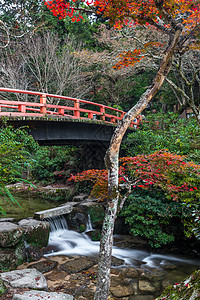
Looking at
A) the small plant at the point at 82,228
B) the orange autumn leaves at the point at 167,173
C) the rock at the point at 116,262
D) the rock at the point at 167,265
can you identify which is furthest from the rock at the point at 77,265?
the small plant at the point at 82,228

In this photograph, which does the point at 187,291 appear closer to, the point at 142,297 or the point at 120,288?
the point at 142,297

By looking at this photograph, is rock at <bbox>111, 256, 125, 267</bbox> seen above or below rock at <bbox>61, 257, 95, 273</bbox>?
below

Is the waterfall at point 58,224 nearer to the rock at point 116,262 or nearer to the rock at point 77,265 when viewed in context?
the rock at point 77,265

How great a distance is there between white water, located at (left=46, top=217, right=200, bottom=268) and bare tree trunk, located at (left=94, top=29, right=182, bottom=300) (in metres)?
3.69

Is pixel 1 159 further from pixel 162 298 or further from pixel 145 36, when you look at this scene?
pixel 145 36

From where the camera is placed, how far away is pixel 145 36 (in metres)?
16.1

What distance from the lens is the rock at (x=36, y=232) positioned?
8295 mm

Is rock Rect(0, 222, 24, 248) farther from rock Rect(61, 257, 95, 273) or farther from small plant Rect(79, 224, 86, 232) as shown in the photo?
small plant Rect(79, 224, 86, 232)

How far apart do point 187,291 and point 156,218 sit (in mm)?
7614

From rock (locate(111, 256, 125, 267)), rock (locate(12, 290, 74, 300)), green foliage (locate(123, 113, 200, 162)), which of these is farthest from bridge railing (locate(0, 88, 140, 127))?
rock (locate(111, 256, 125, 267))

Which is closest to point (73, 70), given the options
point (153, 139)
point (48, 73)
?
point (48, 73)

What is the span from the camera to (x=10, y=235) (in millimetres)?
7289

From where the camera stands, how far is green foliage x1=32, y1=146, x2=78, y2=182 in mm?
18391

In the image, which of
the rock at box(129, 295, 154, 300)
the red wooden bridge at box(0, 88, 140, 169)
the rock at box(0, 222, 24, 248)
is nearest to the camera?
the rock at box(129, 295, 154, 300)
